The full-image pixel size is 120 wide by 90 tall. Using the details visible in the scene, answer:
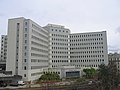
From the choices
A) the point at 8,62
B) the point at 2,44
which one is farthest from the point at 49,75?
the point at 2,44

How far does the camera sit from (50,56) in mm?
89375

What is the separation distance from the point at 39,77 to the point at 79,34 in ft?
125

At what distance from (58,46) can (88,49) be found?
17.0m

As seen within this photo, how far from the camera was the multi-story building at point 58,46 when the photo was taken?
90.4 metres

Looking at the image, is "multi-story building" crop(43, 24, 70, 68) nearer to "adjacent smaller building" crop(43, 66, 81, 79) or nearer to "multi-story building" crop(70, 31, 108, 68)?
"multi-story building" crop(70, 31, 108, 68)

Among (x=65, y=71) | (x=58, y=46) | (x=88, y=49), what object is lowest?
(x=65, y=71)

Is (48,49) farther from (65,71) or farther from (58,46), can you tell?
(65,71)

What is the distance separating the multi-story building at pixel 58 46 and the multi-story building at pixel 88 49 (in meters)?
4.36

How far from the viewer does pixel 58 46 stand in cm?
9312

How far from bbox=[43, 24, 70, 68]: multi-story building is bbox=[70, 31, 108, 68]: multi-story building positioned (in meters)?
4.36

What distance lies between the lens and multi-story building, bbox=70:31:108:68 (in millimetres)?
94938

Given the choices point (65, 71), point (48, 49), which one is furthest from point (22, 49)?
point (48, 49)

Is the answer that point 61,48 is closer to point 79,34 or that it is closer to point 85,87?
point 79,34

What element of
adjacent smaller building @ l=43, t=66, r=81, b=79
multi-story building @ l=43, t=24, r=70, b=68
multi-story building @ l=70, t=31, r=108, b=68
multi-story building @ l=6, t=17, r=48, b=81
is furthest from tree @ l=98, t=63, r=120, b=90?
multi-story building @ l=70, t=31, r=108, b=68
